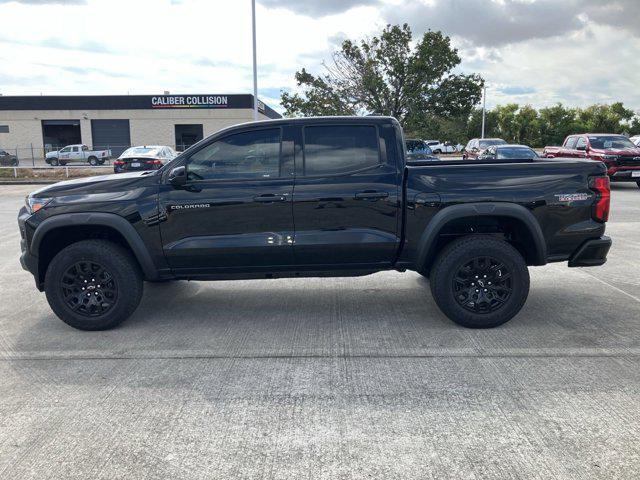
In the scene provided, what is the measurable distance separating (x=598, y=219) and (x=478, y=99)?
2412 cm

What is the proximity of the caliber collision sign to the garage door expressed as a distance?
351 cm

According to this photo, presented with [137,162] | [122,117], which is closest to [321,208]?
[137,162]

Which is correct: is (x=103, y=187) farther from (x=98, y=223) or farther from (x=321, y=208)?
(x=321, y=208)

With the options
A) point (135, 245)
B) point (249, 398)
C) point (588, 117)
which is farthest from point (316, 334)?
point (588, 117)

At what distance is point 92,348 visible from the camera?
468 cm

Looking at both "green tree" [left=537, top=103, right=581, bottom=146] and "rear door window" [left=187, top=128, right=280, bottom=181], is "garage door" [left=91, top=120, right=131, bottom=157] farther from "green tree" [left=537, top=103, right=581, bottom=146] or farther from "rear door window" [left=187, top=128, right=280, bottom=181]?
"rear door window" [left=187, top=128, right=280, bottom=181]

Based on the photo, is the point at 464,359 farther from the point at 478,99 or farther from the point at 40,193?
the point at 478,99

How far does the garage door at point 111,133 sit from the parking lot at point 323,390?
151 ft

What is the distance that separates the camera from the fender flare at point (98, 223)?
15.8ft

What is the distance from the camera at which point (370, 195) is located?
4836 mm

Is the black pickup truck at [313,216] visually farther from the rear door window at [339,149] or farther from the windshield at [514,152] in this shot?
the windshield at [514,152]

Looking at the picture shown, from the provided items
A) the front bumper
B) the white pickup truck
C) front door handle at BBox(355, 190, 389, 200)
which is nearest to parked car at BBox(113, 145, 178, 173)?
the front bumper

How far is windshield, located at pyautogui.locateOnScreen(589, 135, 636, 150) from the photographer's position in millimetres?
17281

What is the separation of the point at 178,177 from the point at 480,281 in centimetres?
286
